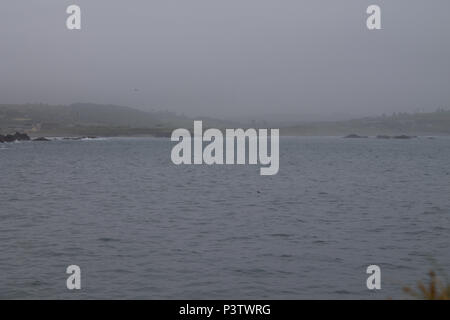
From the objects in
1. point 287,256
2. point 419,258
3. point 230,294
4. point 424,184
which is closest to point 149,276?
point 230,294

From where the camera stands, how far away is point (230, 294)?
46.0 feet

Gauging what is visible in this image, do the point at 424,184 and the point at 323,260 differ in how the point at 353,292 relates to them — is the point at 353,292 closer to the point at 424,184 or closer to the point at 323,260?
the point at 323,260

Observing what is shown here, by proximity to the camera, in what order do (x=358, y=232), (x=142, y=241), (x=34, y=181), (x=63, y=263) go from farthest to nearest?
(x=34, y=181), (x=358, y=232), (x=142, y=241), (x=63, y=263)

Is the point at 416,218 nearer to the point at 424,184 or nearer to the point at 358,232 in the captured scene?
the point at 358,232

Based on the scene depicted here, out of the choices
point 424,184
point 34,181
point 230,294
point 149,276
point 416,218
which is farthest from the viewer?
point 34,181

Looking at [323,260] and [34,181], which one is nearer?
[323,260]

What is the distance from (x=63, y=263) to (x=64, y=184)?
30.2 metres

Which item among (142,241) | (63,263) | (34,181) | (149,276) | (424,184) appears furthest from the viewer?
(34,181)

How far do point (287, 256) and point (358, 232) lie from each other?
18.6ft

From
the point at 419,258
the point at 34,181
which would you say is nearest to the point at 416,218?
the point at 419,258

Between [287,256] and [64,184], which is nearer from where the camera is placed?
[287,256]

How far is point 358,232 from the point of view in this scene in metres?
22.4

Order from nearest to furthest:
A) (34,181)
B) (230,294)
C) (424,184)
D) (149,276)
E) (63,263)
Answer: (230,294) → (149,276) → (63,263) → (424,184) → (34,181)

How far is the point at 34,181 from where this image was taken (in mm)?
48438
